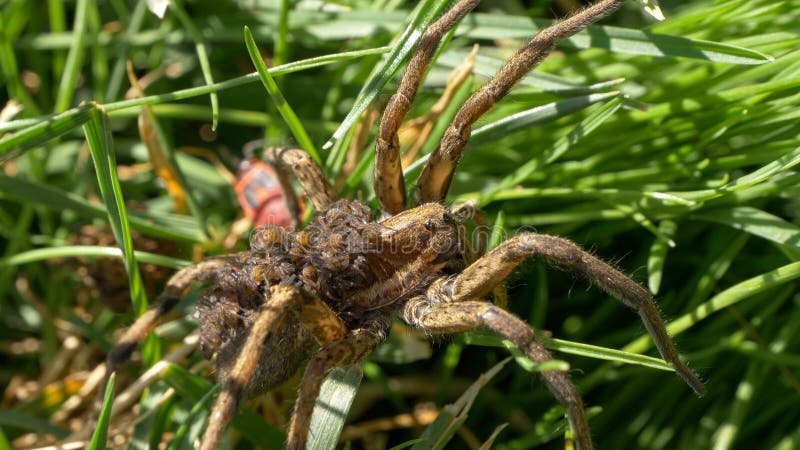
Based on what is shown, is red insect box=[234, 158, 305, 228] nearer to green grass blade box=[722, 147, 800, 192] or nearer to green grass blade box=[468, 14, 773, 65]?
green grass blade box=[468, 14, 773, 65]

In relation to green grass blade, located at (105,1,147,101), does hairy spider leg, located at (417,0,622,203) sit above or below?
below

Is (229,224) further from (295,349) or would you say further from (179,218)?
(295,349)

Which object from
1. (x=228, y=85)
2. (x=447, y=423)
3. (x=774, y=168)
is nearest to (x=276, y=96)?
(x=228, y=85)

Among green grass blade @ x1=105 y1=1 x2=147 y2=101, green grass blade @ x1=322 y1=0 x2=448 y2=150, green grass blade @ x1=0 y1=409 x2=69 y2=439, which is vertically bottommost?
green grass blade @ x1=0 y1=409 x2=69 y2=439

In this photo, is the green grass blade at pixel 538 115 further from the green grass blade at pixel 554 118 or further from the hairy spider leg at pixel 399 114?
the hairy spider leg at pixel 399 114

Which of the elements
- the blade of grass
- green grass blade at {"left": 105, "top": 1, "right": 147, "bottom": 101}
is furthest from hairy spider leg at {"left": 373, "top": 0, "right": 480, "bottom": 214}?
green grass blade at {"left": 105, "top": 1, "right": 147, "bottom": 101}

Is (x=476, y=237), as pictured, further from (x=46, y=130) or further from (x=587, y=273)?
(x=46, y=130)

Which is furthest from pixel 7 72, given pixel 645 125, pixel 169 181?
pixel 645 125
